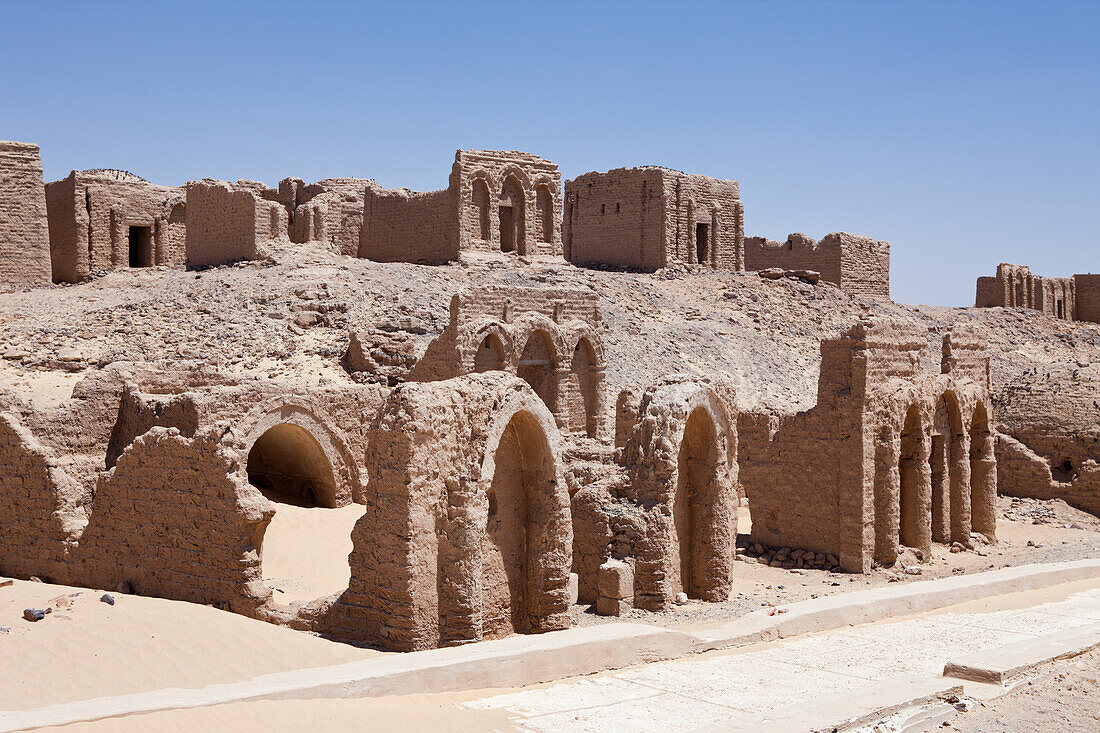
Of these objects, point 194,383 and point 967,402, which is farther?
point 967,402

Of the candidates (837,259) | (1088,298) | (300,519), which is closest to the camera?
(300,519)

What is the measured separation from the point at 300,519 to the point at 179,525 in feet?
14.2

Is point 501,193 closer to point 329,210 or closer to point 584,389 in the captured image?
point 329,210

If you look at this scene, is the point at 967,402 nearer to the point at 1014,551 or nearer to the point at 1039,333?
the point at 1014,551

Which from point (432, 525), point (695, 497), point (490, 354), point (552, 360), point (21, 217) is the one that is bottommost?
point (695, 497)

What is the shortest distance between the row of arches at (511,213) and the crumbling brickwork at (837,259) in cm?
1308

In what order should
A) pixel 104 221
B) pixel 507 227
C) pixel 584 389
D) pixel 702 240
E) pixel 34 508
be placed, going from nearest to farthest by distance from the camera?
pixel 34 508 → pixel 584 389 → pixel 104 221 → pixel 507 227 → pixel 702 240

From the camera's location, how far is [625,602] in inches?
485

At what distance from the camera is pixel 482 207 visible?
3170cm

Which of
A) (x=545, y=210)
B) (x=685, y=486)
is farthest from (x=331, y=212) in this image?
(x=685, y=486)

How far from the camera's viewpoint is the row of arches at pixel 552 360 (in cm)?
2008

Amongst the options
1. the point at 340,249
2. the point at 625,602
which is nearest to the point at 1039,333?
the point at 340,249

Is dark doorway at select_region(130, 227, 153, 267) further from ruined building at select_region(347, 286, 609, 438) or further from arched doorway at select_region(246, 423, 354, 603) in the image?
arched doorway at select_region(246, 423, 354, 603)

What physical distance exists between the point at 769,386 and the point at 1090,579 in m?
16.3
